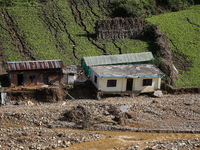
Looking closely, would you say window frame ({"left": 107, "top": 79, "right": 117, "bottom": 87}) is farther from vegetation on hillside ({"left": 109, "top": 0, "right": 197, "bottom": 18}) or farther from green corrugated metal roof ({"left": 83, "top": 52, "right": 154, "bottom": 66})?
vegetation on hillside ({"left": 109, "top": 0, "right": 197, "bottom": 18})

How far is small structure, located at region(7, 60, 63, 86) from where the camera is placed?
3591 cm

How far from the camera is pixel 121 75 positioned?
121 ft

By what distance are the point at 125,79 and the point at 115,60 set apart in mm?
4353

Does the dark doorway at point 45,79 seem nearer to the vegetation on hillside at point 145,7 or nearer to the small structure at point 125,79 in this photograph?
the small structure at point 125,79

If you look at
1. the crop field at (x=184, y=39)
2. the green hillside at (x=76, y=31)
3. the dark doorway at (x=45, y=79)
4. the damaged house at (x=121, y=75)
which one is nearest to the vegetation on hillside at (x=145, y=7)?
the green hillside at (x=76, y=31)

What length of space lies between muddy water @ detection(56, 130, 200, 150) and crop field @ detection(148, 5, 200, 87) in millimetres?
11313

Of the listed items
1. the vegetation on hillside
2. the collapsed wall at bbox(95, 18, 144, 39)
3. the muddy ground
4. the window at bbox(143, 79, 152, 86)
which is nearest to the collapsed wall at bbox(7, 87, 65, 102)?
the muddy ground

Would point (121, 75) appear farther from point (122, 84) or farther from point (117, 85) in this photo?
point (117, 85)

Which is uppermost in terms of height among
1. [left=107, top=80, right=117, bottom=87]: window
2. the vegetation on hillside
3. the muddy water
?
the vegetation on hillside

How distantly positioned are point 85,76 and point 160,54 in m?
12.0

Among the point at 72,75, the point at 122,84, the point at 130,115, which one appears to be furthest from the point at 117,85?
the point at 72,75

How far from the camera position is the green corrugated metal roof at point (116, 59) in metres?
39.9

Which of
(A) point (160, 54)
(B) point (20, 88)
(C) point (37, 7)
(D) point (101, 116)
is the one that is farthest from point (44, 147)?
(C) point (37, 7)

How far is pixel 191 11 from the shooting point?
5894cm
